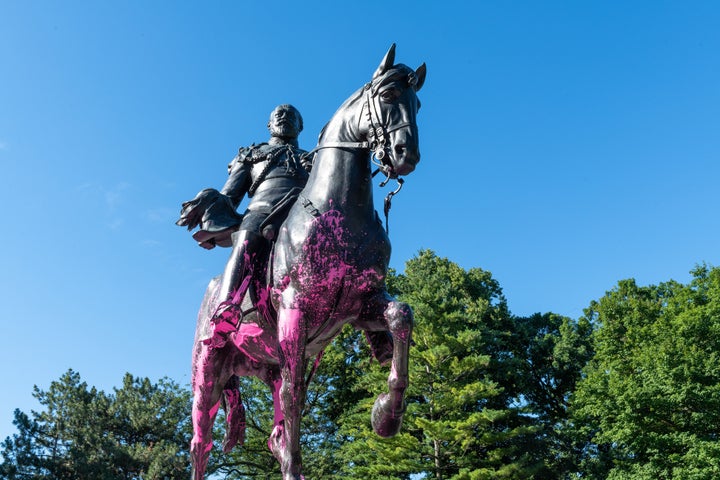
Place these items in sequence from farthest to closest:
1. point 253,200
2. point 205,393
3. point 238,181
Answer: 1. point 238,181
2. point 205,393
3. point 253,200

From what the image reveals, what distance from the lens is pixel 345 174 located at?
5.55 m

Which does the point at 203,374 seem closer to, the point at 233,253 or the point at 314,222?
the point at 233,253

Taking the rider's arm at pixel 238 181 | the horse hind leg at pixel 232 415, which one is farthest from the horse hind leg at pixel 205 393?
the rider's arm at pixel 238 181

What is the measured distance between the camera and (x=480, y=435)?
2758cm

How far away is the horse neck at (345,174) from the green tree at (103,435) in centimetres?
2469

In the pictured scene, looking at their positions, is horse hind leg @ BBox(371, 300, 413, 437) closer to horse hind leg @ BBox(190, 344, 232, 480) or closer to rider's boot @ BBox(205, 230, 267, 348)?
rider's boot @ BBox(205, 230, 267, 348)

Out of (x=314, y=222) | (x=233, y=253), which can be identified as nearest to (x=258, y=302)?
(x=233, y=253)

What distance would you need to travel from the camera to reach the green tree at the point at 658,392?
26500 millimetres

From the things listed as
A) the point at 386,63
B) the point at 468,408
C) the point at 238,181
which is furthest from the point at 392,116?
the point at 468,408

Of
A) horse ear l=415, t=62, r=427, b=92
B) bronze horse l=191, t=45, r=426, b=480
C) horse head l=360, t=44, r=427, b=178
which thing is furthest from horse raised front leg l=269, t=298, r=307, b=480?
horse ear l=415, t=62, r=427, b=92

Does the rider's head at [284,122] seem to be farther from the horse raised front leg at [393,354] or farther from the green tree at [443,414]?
the green tree at [443,414]

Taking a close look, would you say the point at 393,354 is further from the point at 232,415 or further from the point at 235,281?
the point at 232,415

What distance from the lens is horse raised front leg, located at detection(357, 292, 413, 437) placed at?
5223mm

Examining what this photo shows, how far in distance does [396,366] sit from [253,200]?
7.68 ft
